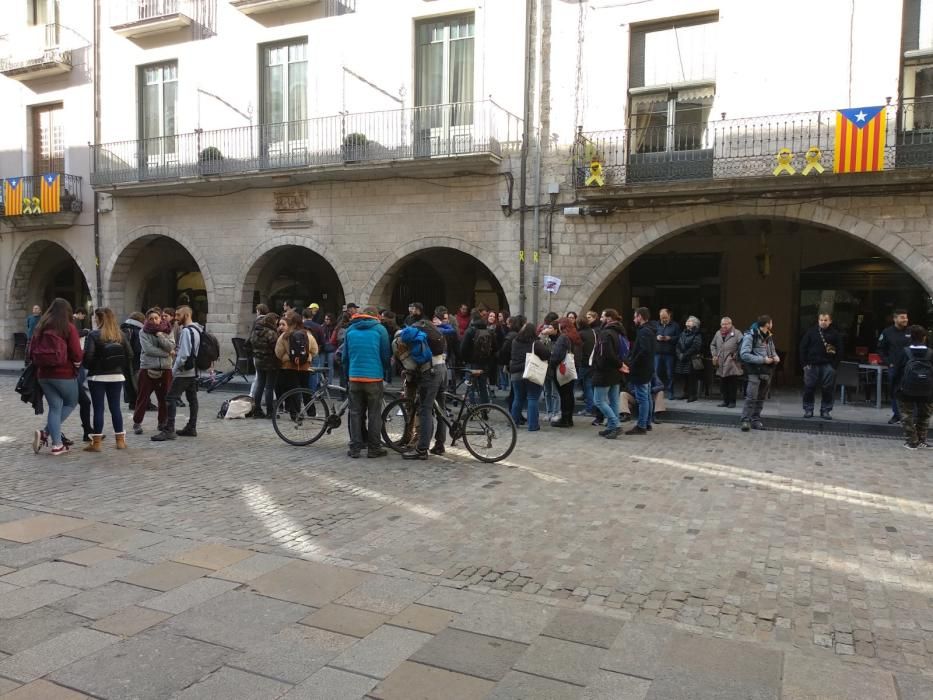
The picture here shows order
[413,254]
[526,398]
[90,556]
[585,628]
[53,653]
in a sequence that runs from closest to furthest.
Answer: [53,653] < [585,628] < [90,556] < [526,398] < [413,254]

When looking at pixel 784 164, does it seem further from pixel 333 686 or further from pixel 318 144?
pixel 333 686

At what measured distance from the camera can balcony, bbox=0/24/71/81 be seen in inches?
773

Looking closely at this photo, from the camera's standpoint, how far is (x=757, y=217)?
13258mm

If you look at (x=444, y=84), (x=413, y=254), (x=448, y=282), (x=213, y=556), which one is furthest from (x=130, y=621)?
(x=448, y=282)

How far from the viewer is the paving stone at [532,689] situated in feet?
10.8

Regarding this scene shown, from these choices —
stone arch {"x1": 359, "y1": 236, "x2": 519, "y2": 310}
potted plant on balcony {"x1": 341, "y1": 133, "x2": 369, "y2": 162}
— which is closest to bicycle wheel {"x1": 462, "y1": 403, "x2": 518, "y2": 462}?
stone arch {"x1": 359, "y1": 236, "x2": 519, "y2": 310}

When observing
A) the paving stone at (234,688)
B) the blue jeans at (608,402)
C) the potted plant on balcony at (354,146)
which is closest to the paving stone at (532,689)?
the paving stone at (234,688)

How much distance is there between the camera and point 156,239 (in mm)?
20328

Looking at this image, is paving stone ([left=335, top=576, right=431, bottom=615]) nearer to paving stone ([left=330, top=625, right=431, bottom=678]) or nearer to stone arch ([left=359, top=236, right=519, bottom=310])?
paving stone ([left=330, top=625, right=431, bottom=678])

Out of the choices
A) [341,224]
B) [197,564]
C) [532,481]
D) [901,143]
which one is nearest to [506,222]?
[341,224]

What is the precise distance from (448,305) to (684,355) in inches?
328

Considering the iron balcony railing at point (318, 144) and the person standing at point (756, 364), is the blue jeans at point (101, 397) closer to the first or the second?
the iron balcony railing at point (318, 144)

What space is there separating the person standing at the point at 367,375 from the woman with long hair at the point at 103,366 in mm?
2636

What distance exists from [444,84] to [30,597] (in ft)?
44.3
